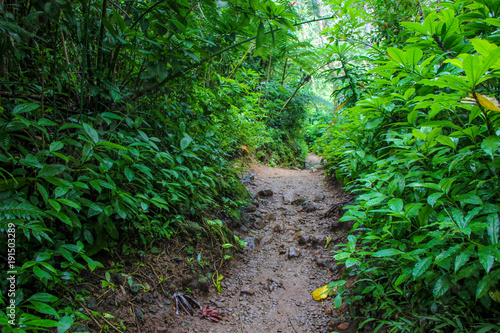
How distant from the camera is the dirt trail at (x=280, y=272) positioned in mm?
2086

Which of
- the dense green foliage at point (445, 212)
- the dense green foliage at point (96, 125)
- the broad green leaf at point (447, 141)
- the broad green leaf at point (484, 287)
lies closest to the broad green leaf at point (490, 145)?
the dense green foliage at point (445, 212)

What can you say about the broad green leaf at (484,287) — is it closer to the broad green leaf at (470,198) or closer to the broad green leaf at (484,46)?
the broad green leaf at (470,198)

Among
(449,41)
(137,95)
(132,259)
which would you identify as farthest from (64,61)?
(449,41)

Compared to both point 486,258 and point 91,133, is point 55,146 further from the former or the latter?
point 486,258

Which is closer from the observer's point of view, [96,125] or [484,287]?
[484,287]

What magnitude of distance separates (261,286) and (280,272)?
0.33 metres

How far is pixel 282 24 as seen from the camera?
5.14 ft

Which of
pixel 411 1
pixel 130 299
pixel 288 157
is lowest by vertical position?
pixel 288 157

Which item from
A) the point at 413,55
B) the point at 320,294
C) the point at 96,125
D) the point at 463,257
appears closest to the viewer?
the point at 463,257

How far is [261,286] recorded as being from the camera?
261 centimetres

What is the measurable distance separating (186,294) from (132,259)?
57 centimetres

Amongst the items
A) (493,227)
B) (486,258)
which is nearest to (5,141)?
(486,258)

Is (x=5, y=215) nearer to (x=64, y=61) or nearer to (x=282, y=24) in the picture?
(x=64, y=61)

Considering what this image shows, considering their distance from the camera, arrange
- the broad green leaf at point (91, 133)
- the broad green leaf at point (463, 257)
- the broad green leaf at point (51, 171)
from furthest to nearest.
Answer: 1. the broad green leaf at point (91, 133)
2. the broad green leaf at point (51, 171)
3. the broad green leaf at point (463, 257)
